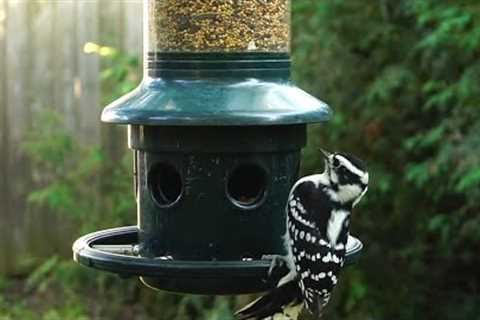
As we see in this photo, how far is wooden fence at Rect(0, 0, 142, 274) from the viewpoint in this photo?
24.5ft

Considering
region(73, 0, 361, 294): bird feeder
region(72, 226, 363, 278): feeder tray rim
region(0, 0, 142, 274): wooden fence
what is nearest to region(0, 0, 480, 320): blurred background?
region(0, 0, 142, 274): wooden fence

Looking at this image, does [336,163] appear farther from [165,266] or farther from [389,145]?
[389,145]

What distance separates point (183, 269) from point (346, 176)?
68cm

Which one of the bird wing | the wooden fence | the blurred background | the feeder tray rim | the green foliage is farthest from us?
the wooden fence

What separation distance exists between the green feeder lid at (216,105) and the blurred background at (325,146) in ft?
6.60

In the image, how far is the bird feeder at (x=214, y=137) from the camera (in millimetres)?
3318

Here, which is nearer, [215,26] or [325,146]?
[215,26]

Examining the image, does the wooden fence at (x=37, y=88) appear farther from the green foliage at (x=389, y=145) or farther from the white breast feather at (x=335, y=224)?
the white breast feather at (x=335, y=224)

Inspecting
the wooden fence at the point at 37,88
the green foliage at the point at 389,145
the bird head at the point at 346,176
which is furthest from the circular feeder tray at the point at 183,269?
the wooden fence at the point at 37,88

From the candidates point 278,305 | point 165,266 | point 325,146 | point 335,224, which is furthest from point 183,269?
point 325,146

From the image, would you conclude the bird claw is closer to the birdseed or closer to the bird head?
the bird head

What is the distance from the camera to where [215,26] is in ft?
11.4

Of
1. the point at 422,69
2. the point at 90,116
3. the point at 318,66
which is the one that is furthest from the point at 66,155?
the point at 422,69

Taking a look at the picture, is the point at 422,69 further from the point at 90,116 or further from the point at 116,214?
the point at 90,116
